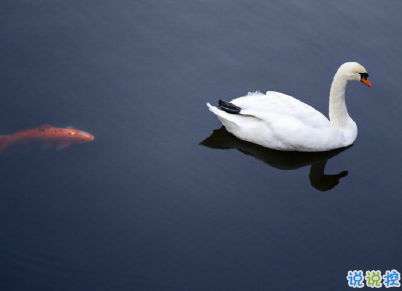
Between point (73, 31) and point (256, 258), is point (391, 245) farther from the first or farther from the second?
point (73, 31)

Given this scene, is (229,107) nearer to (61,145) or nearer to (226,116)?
(226,116)

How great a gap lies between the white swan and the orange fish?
78.8 inches

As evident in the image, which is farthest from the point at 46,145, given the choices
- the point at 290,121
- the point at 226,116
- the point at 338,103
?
the point at 338,103

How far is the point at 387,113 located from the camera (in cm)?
1024

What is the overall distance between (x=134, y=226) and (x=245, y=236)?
1420mm

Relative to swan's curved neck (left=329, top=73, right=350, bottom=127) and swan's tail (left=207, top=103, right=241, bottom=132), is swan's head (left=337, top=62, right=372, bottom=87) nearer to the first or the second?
swan's curved neck (left=329, top=73, right=350, bottom=127)

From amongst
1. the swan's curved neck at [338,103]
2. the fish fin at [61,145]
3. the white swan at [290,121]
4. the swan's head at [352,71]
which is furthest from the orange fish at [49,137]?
the swan's head at [352,71]

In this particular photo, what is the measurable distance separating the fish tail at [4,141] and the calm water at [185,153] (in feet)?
0.51

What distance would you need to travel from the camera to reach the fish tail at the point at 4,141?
8.87 meters

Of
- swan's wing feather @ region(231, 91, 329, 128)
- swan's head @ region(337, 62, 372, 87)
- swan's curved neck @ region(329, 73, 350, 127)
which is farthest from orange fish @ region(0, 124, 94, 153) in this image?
swan's head @ region(337, 62, 372, 87)

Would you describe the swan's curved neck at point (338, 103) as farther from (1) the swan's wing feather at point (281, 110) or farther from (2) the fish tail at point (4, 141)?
(2) the fish tail at point (4, 141)

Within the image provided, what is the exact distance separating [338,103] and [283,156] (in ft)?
3.93

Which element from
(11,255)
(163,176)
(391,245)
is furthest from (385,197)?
(11,255)

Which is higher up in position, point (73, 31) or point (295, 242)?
point (73, 31)
